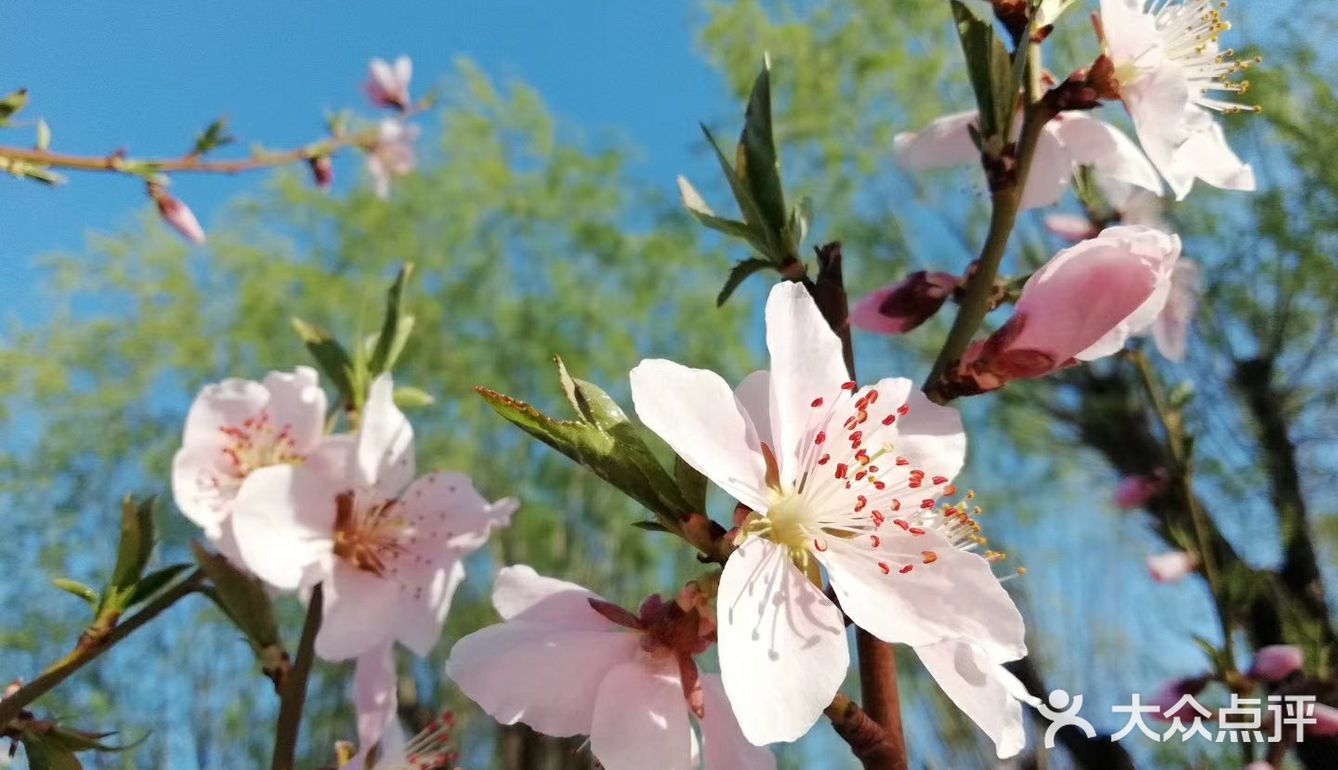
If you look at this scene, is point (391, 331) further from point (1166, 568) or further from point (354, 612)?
point (1166, 568)

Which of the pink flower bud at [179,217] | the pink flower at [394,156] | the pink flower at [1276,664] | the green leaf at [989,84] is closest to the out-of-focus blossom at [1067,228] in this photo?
the green leaf at [989,84]

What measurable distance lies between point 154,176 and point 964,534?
0.67m

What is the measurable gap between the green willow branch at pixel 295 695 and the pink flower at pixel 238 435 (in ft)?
0.34

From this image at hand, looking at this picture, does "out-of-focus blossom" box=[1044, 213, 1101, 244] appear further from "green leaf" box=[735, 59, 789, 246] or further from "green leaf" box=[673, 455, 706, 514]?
"green leaf" box=[673, 455, 706, 514]

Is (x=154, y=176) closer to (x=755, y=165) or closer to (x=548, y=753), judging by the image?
→ (x=755, y=165)

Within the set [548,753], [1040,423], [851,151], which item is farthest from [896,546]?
[851,151]

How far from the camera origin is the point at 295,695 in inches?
16.6

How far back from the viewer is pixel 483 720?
3564 millimetres

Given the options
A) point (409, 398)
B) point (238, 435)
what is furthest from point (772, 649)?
point (238, 435)

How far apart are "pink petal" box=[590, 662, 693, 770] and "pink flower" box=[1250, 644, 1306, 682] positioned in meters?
0.78

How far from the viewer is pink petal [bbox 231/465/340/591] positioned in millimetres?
452

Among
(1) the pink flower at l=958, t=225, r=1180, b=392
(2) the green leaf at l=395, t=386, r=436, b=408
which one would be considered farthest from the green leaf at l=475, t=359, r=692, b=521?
(2) the green leaf at l=395, t=386, r=436, b=408

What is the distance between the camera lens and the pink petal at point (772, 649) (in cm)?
24

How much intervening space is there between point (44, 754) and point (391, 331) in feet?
0.78
